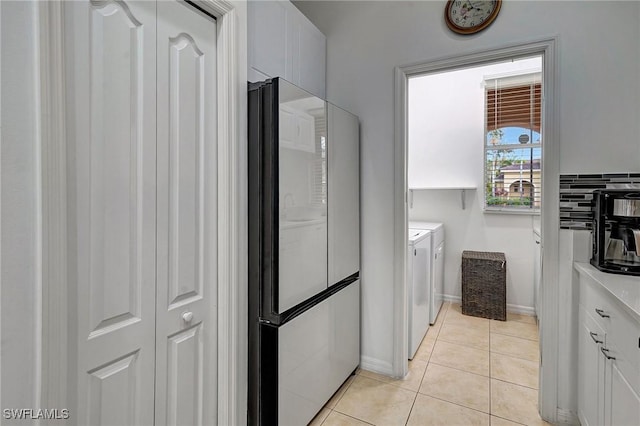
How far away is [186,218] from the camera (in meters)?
1.33

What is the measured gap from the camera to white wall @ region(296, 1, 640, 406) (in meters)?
1.67

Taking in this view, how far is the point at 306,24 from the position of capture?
6.95 feet

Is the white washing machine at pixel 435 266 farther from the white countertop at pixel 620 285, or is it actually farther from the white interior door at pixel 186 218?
the white interior door at pixel 186 218

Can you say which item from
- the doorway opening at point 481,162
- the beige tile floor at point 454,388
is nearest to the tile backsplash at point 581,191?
the beige tile floor at point 454,388

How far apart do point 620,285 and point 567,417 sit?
99 cm

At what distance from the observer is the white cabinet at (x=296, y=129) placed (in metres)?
1.49

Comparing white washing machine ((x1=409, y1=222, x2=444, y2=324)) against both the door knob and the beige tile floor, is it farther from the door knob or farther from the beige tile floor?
the door knob

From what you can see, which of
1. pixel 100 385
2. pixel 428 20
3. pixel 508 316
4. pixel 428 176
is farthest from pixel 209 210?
pixel 508 316

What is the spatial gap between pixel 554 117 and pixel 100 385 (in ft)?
7.92

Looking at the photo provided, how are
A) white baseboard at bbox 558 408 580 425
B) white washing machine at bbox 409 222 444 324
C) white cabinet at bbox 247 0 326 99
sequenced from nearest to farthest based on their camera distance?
white cabinet at bbox 247 0 326 99 → white baseboard at bbox 558 408 580 425 → white washing machine at bbox 409 222 444 324

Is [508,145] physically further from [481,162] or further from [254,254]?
[254,254]

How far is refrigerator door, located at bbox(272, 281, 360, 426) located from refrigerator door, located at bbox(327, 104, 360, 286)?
0.20 meters

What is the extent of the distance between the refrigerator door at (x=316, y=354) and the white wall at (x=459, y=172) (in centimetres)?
201

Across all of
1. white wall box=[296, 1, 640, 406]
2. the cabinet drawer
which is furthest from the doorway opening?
the cabinet drawer
